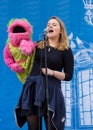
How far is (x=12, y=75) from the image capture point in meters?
3.65

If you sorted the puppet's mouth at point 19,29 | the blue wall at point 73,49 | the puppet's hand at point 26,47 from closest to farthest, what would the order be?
the puppet's hand at point 26,47
the puppet's mouth at point 19,29
the blue wall at point 73,49

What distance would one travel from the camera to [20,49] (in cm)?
271

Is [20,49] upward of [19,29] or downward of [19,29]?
downward

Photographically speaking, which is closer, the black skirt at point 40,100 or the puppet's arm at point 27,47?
the black skirt at point 40,100

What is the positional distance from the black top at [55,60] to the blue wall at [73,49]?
0.99 m

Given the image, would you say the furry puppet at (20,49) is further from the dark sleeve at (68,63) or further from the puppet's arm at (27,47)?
the dark sleeve at (68,63)

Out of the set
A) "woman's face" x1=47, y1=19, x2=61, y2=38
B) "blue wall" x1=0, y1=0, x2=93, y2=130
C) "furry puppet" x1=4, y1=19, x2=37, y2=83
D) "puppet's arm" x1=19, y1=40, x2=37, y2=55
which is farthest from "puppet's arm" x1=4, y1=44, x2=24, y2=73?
"blue wall" x1=0, y1=0, x2=93, y2=130

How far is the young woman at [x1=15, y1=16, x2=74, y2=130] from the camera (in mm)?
2555

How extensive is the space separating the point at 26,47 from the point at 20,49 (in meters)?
0.06

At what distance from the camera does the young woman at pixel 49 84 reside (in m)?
2.55

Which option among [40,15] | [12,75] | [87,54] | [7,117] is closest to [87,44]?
[87,54]

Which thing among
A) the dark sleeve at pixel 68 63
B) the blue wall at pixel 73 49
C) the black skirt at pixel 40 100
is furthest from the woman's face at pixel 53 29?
the blue wall at pixel 73 49

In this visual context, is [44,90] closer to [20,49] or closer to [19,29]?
[20,49]

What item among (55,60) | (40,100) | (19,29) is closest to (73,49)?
(19,29)
